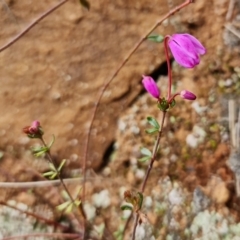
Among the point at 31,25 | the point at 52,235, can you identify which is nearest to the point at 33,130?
the point at 52,235

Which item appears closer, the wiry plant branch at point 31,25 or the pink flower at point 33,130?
the pink flower at point 33,130

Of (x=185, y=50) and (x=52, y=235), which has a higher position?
(x=185, y=50)

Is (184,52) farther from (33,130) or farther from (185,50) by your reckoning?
(33,130)

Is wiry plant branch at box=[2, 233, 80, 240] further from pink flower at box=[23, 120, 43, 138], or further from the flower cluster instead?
the flower cluster

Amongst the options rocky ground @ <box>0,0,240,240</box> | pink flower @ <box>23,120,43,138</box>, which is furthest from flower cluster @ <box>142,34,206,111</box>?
rocky ground @ <box>0,0,240,240</box>

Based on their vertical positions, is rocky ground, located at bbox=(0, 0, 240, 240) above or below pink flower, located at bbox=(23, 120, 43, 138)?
below

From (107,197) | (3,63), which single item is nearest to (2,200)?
(107,197)

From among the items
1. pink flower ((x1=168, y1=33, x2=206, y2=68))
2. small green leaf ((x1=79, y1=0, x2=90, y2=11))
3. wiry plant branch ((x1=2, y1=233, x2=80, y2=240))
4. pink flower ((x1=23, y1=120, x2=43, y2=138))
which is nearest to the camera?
pink flower ((x1=168, y1=33, x2=206, y2=68))

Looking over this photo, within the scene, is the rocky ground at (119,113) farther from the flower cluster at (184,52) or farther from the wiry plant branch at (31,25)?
the flower cluster at (184,52)

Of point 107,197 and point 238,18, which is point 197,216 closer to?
point 107,197

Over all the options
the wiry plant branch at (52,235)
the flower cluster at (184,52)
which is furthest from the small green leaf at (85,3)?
the wiry plant branch at (52,235)

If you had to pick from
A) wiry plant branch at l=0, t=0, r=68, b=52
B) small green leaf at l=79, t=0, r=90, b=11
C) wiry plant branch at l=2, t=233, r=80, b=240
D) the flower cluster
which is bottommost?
wiry plant branch at l=2, t=233, r=80, b=240

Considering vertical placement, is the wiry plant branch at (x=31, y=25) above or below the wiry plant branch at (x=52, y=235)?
above
